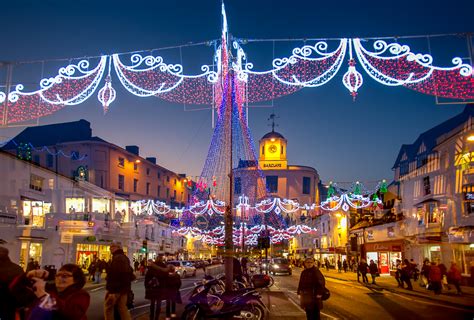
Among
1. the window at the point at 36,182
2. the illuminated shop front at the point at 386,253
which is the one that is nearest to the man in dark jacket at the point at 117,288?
the window at the point at 36,182

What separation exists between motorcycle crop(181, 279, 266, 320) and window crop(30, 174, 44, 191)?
22795mm

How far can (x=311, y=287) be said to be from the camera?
9766 mm

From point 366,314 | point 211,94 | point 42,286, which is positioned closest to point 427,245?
point 366,314

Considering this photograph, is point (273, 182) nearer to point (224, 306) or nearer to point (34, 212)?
point (34, 212)

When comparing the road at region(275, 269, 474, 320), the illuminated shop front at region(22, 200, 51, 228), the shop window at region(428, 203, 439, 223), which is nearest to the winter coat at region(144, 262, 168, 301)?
the road at region(275, 269, 474, 320)

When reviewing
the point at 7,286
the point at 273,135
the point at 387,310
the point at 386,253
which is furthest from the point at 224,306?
the point at 273,135

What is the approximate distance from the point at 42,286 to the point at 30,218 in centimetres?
2800

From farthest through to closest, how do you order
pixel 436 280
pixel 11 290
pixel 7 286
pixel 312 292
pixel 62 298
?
pixel 436 280 → pixel 312 292 → pixel 7 286 → pixel 11 290 → pixel 62 298

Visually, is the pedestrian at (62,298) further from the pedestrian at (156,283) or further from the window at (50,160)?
the window at (50,160)

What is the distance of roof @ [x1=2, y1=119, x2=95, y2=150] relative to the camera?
54.6 meters

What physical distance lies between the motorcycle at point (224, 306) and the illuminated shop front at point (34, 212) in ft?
71.3

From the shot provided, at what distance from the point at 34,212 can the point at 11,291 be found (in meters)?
27.1

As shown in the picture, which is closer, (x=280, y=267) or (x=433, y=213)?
(x=433, y=213)

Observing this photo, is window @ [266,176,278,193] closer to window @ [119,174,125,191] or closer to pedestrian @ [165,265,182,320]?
window @ [119,174,125,191]
